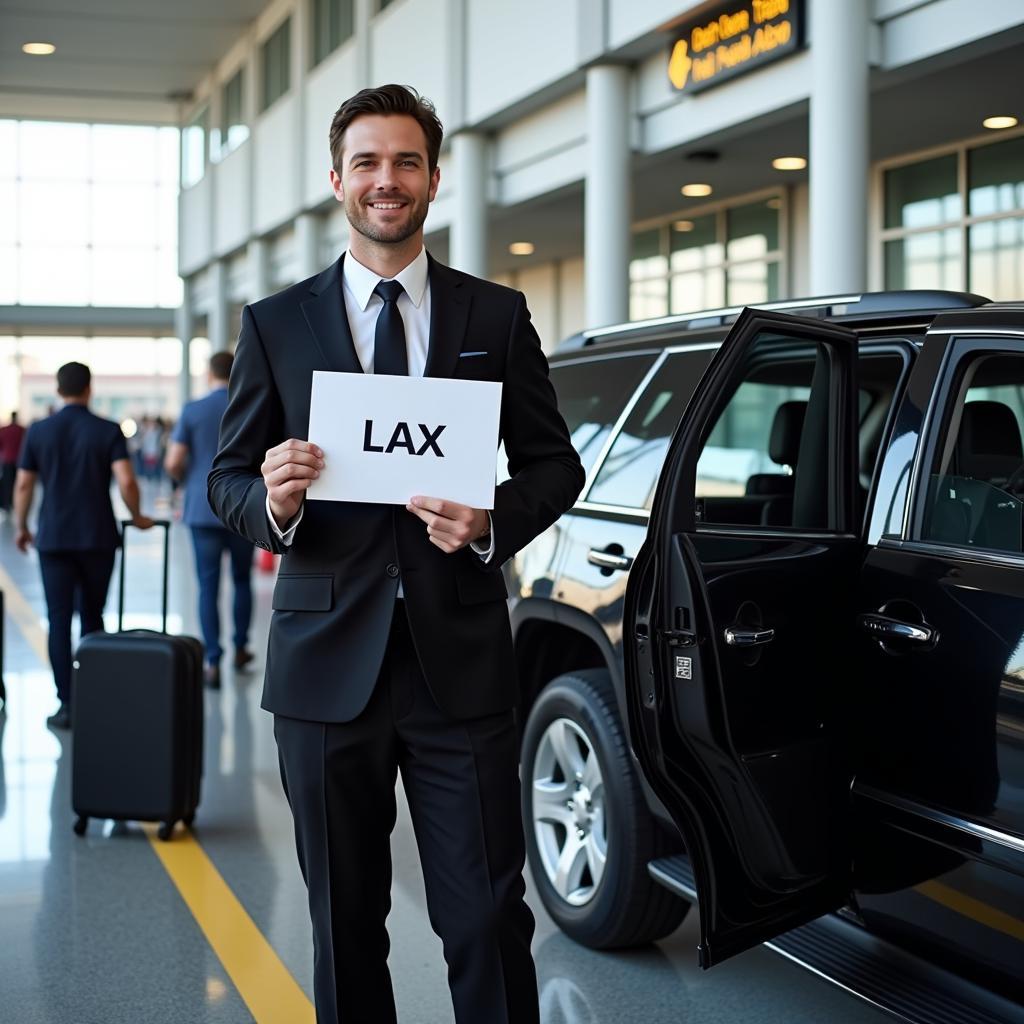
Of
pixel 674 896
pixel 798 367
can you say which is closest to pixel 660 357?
pixel 798 367

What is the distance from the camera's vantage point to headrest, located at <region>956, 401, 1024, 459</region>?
365 cm

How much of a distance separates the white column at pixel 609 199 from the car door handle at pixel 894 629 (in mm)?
8423

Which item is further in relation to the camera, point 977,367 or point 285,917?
point 285,917

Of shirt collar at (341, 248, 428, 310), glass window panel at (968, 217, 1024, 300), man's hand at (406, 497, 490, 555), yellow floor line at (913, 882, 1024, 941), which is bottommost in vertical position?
yellow floor line at (913, 882, 1024, 941)

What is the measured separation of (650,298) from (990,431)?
15348 mm

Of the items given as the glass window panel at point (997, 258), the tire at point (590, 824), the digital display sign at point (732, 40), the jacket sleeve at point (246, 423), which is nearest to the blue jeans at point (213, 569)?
the tire at point (590, 824)

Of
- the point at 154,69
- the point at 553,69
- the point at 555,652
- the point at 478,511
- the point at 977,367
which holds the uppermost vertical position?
the point at 154,69

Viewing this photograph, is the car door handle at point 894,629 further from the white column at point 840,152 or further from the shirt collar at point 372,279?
the white column at point 840,152

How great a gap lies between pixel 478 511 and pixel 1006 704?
1.24 metres

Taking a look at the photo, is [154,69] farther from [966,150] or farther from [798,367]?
[798,367]

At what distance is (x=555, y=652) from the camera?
476 centimetres

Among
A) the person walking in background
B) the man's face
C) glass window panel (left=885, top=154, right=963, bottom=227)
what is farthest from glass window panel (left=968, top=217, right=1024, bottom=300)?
the person walking in background

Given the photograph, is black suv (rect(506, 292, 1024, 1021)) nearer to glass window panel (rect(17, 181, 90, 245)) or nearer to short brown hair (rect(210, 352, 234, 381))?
short brown hair (rect(210, 352, 234, 381))

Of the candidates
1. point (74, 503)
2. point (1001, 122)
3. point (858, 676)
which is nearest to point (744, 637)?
point (858, 676)
